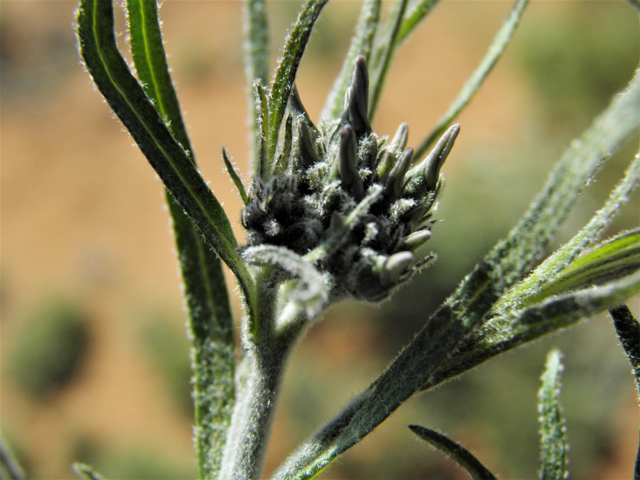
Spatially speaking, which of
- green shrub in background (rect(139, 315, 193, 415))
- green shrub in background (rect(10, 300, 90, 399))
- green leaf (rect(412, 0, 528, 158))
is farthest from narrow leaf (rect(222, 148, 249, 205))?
green shrub in background (rect(10, 300, 90, 399))

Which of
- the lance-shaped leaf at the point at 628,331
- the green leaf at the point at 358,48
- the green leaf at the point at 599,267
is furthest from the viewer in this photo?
the green leaf at the point at 358,48

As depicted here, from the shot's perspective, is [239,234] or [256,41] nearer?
[256,41]

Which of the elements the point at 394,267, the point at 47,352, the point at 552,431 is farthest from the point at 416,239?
the point at 47,352

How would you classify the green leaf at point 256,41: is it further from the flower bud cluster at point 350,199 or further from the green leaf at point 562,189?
the green leaf at point 562,189

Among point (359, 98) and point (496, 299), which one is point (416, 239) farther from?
point (359, 98)

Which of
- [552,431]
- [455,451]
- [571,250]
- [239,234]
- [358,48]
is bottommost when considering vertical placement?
[239,234]

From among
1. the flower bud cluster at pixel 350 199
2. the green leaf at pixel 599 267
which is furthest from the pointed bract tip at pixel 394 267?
the green leaf at pixel 599 267

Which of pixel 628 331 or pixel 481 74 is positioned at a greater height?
pixel 481 74
